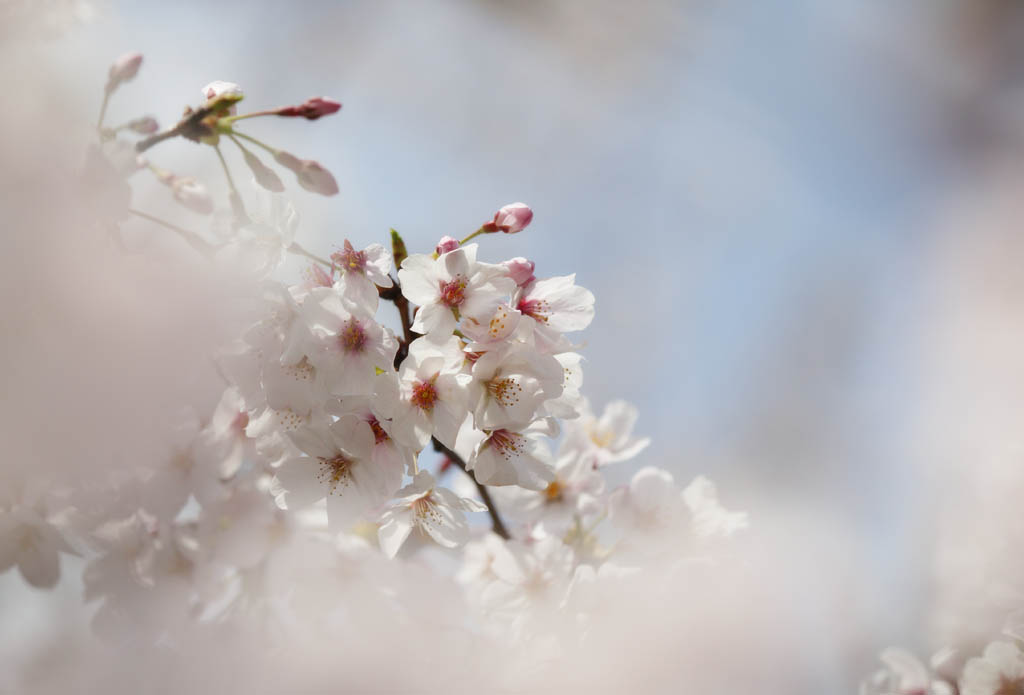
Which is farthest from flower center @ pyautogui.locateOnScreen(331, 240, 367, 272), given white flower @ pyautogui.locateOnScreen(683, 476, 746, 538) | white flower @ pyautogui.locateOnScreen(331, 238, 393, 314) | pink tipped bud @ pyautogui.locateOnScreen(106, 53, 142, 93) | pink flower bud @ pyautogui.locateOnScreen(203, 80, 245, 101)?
white flower @ pyautogui.locateOnScreen(683, 476, 746, 538)

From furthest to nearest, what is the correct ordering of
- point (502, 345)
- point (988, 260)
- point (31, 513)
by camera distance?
1. point (988, 260)
2. point (31, 513)
3. point (502, 345)

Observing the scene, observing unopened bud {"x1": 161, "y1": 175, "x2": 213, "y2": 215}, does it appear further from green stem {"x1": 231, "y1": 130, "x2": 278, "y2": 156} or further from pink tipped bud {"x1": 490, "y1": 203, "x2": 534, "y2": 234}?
pink tipped bud {"x1": 490, "y1": 203, "x2": 534, "y2": 234}

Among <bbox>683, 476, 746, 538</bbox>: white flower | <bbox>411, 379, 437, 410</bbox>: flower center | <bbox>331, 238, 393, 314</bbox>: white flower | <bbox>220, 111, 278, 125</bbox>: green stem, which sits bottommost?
<bbox>683, 476, 746, 538</bbox>: white flower

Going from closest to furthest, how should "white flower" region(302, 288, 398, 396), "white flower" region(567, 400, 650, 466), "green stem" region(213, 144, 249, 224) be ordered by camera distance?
"white flower" region(302, 288, 398, 396)
"green stem" region(213, 144, 249, 224)
"white flower" region(567, 400, 650, 466)

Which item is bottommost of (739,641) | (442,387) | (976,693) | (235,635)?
(235,635)

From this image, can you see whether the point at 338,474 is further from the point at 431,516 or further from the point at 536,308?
the point at 536,308

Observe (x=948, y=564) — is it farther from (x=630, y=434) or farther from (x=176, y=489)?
(x=176, y=489)

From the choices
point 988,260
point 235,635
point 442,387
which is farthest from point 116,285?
point 988,260

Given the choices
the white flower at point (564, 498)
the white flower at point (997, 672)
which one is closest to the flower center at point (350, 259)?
the white flower at point (564, 498)
